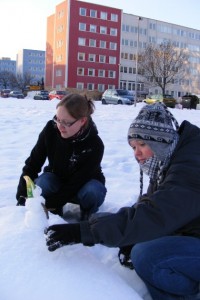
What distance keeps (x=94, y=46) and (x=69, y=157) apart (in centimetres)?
4994

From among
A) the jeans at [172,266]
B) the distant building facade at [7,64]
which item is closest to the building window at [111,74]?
the jeans at [172,266]

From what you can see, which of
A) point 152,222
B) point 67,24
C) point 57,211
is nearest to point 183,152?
point 152,222

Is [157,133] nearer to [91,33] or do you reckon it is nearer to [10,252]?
[10,252]

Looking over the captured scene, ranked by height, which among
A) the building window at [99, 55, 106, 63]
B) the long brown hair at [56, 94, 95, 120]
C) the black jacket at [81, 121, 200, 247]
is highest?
the building window at [99, 55, 106, 63]

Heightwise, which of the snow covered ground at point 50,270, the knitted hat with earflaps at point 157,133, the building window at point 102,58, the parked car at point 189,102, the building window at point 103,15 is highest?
the building window at point 103,15

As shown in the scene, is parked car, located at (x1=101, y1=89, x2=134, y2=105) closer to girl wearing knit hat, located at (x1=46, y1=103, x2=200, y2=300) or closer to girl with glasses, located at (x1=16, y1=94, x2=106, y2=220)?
girl with glasses, located at (x1=16, y1=94, x2=106, y2=220)

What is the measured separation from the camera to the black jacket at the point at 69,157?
2.62 metres

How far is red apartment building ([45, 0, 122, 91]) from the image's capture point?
49438mm

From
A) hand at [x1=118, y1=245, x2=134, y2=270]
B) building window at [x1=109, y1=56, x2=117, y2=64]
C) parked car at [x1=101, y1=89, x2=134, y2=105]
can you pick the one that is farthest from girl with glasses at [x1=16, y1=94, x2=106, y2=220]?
building window at [x1=109, y1=56, x2=117, y2=64]

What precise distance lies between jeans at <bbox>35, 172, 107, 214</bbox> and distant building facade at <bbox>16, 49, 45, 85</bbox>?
97737 millimetres

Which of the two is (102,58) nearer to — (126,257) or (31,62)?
(126,257)

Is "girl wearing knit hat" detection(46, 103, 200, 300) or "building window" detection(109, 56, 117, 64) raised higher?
"building window" detection(109, 56, 117, 64)

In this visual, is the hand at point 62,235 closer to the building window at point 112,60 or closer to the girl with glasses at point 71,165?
the girl with glasses at point 71,165

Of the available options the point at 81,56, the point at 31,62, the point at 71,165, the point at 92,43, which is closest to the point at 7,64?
the point at 31,62
